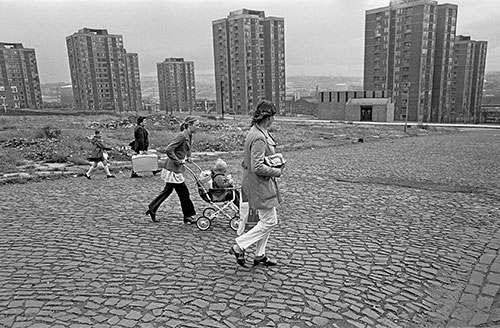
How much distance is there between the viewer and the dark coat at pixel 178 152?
273 inches

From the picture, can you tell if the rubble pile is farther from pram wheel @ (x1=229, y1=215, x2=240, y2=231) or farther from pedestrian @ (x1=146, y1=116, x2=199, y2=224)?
pram wheel @ (x1=229, y1=215, x2=240, y2=231)

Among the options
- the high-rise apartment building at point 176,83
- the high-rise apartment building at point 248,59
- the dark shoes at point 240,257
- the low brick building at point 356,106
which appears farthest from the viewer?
the high-rise apartment building at point 176,83

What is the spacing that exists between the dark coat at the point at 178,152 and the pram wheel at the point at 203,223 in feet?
3.14

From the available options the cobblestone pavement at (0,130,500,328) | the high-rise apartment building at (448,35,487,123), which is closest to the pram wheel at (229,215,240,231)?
the cobblestone pavement at (0,130,500,328)

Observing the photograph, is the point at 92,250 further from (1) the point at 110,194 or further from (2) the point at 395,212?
(2) the point at 395,212

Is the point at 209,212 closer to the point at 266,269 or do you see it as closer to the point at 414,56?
the point at 266,269

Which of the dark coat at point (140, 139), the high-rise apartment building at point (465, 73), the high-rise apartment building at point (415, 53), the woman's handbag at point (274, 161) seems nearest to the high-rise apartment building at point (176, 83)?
the high-rise apartment building at point (415, 53)

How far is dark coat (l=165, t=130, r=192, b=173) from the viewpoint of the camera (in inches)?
273

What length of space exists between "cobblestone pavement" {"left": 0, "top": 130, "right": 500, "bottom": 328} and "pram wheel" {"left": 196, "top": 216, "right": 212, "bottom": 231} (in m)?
0.15

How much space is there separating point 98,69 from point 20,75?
20270 mm

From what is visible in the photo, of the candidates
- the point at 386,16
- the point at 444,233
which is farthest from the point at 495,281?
the point at 386,16

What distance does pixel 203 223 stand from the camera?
22.7ft

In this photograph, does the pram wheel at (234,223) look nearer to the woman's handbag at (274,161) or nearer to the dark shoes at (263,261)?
the dark shoes at (263,261)

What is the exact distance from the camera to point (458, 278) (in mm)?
5121
